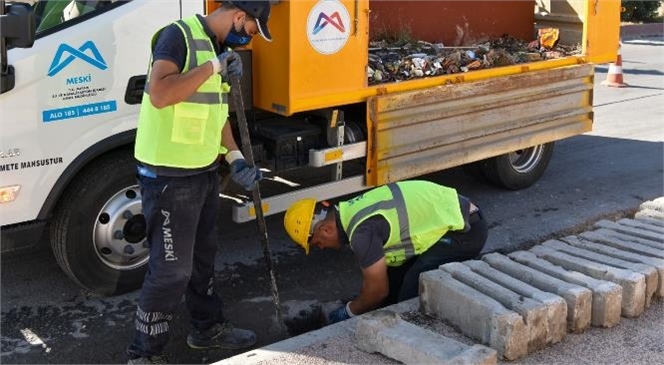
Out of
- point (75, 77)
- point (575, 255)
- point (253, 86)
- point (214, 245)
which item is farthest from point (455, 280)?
point (75, 77)

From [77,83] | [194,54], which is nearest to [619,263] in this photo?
[194,54]

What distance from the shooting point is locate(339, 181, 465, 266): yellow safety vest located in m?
3.79

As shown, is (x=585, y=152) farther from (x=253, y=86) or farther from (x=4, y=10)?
(x=4, y=10)

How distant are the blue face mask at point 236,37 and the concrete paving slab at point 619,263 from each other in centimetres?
208

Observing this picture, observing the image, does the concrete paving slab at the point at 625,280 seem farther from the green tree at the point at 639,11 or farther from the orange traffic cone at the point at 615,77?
the green tree at the point at 639,11

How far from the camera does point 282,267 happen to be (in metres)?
4.99

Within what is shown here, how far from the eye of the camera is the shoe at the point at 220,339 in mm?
3858

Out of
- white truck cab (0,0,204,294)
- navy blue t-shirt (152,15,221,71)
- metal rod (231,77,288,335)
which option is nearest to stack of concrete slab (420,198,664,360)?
metal rod (231,77,288,335)

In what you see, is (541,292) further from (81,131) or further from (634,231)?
(81,131)

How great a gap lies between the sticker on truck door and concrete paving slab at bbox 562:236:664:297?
2754 millimetres

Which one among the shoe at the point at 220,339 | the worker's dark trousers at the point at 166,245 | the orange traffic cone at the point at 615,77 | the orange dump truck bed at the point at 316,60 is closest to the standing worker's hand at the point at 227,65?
the worker's dark trousers at the point at 166,245

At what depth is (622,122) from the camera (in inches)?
366

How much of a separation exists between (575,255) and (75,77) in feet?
9.29

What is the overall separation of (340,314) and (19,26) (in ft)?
6.97
